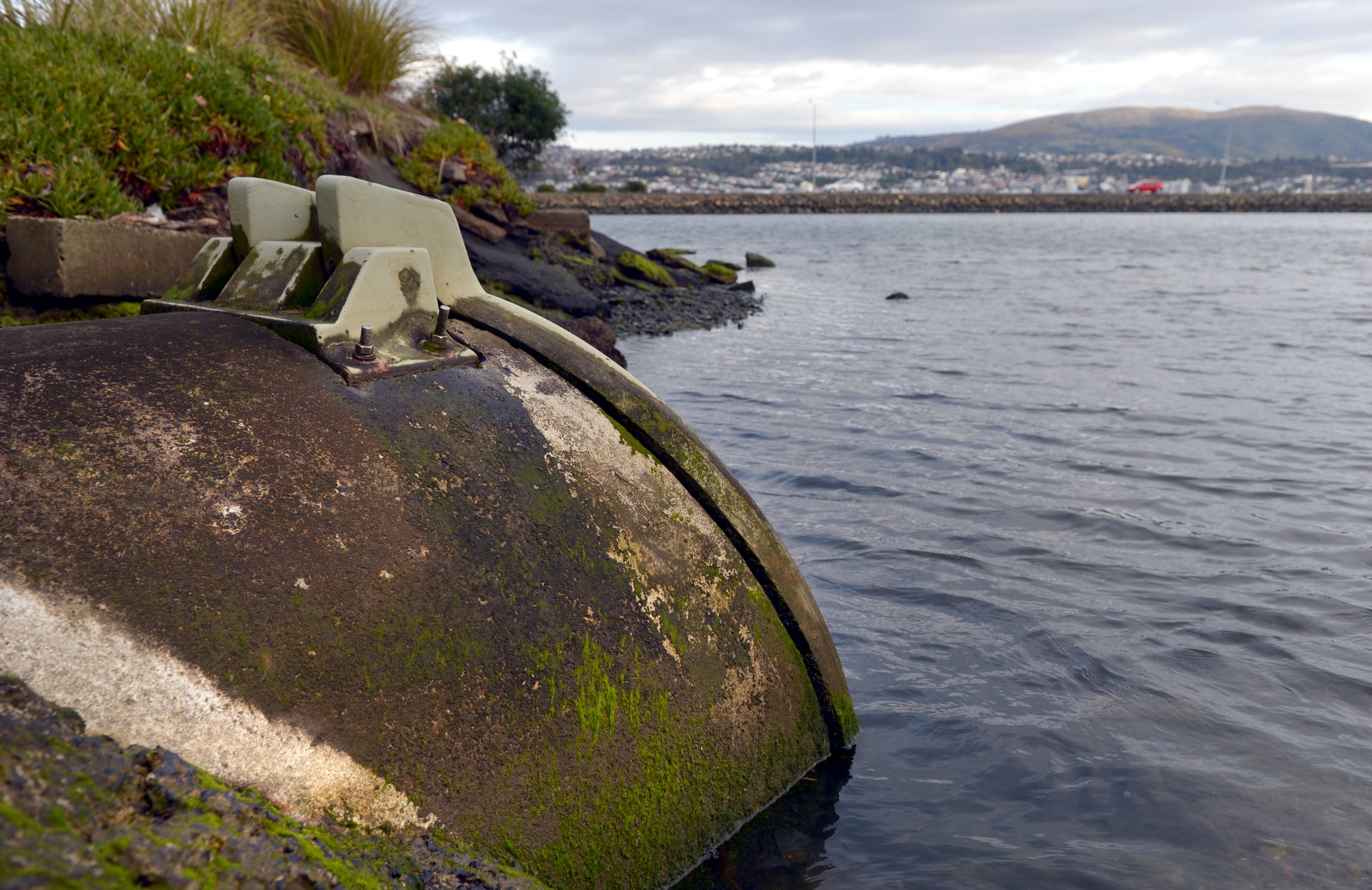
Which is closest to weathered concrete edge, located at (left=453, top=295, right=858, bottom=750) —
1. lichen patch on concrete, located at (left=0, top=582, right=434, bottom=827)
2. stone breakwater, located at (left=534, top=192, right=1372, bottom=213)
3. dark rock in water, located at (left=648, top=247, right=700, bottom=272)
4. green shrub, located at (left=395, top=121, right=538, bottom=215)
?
lichen patch on concrete, located at (left=0, top=582, right=434, bottom=827)

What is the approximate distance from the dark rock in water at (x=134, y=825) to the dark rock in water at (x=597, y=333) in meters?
9.12

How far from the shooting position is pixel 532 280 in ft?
46.9

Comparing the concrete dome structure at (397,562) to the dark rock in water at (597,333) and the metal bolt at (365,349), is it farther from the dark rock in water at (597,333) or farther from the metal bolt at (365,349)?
the dark rock in water at (597,333)

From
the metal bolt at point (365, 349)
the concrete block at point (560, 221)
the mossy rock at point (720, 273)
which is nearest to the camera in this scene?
the metal bolt at point (365, 349)

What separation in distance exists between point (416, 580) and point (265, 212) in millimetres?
1598

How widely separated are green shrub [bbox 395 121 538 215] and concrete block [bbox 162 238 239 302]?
12.4 meters

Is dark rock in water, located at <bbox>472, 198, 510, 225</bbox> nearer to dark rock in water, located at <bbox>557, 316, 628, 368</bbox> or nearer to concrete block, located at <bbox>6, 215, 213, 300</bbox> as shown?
dark rock in water, located at <bbox>557, 316, 628, 368</bbox>

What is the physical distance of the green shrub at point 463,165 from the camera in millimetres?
14961

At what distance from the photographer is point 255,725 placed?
66.5 inches

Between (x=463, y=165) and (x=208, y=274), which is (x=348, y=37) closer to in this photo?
(x=463, y=165)

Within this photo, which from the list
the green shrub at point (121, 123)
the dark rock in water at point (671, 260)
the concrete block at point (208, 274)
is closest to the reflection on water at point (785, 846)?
the concrete block at point (208, 274)

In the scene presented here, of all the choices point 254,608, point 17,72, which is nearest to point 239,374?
point 254,608

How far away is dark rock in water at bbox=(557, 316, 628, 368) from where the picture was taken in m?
10.8

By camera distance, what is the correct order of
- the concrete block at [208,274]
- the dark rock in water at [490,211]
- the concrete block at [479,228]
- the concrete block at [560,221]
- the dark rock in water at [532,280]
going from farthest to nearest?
the concrete block at [560,221] → the dark rock in water at [490,211] → the concrete block at [479,228] → the dark rock in water at [532,280] → the concrete block at [208,274]
